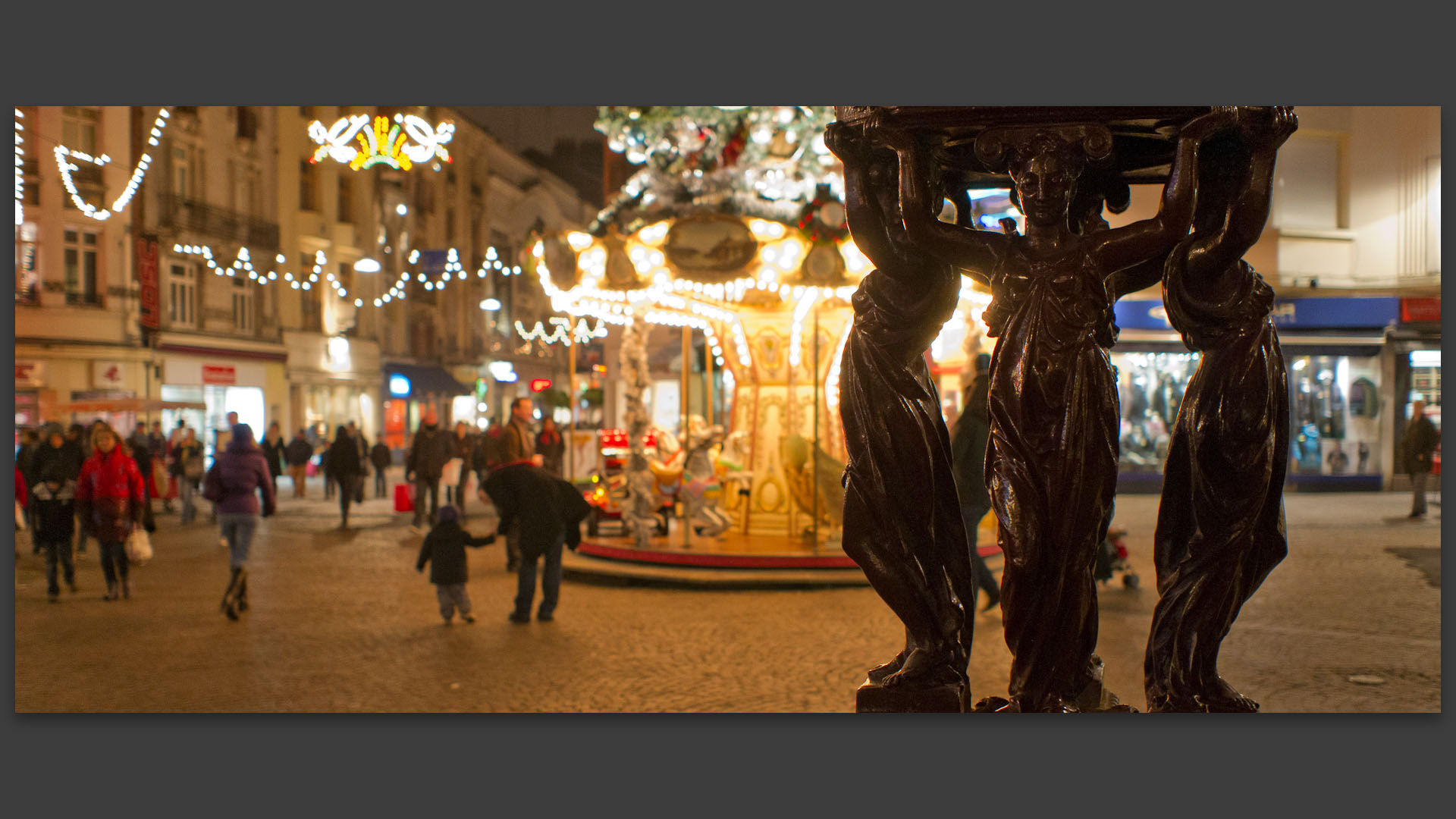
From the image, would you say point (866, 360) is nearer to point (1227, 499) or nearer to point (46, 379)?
point (1227, 499)

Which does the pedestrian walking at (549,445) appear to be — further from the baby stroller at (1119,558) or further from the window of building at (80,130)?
the baby stroller at (1119,558)

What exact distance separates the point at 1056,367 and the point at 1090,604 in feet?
1.91

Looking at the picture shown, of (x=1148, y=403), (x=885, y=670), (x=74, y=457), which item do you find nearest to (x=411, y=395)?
(x=1148, y=403)

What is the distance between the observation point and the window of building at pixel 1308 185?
54.5ft

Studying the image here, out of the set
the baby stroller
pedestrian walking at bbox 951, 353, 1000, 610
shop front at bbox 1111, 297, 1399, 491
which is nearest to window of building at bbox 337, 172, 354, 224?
shop front at bbox 1111, 297, 1399, 491

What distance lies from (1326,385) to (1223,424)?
63.6ft

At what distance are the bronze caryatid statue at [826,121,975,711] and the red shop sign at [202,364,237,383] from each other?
25.8m

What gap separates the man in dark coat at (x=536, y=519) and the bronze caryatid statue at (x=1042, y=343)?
6.39 meters

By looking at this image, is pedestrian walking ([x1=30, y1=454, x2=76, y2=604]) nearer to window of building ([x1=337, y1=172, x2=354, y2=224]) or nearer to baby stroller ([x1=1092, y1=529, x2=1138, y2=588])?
baby stroller ([x1=1092, y1=529, x2=1138, y2=588])

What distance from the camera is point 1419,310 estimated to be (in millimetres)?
18734

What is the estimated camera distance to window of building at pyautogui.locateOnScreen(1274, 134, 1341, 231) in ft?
54.5

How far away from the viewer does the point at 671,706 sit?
6.05 metres

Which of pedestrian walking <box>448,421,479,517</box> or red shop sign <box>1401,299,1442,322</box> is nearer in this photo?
pedestrian walking <box>448,421,479,517</box>

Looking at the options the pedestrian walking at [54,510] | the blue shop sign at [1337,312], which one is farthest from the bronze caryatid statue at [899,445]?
the blue shop sign at [1337,312]
